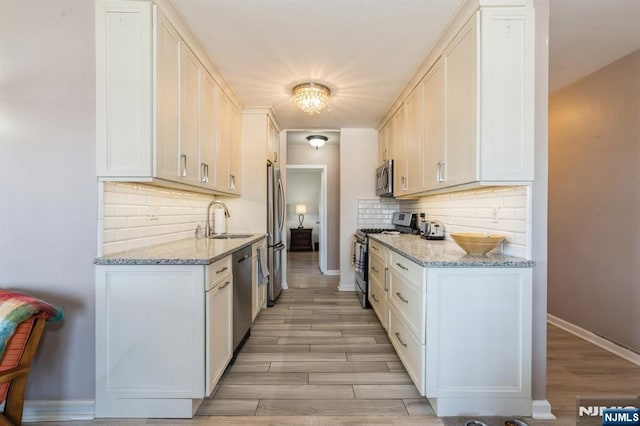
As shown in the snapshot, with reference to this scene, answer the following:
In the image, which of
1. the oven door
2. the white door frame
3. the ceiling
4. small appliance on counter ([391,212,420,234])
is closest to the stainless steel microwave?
small appliance on counter ([391,212,420,234])

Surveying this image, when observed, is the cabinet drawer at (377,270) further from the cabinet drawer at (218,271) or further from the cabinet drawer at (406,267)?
Result: the cabinet drawer at (218,271)

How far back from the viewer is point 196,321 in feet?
5.31

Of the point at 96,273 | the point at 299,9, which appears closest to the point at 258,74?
the point at 299,9

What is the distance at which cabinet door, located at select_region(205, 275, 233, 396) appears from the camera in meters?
1.66

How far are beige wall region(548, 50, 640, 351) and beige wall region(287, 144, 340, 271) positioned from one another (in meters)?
3.23

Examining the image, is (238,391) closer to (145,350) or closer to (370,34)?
(145,350)

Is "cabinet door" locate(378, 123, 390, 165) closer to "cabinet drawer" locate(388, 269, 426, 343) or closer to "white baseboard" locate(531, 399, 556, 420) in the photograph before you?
"cabinet drawer" locate(388, 269, 426, 343)

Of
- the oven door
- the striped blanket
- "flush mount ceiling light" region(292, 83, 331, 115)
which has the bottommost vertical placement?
the oven door

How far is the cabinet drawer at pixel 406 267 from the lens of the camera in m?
1.72

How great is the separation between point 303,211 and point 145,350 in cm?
716

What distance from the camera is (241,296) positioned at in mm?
2283

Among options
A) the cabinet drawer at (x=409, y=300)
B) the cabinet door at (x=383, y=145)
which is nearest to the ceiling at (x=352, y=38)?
the cabinet door at (x=383, y=145)

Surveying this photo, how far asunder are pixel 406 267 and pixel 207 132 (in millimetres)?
1932

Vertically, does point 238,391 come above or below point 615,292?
below
